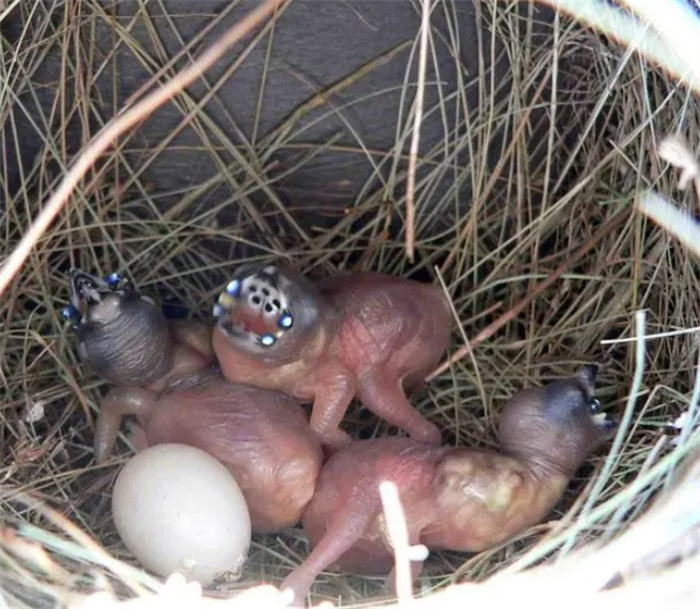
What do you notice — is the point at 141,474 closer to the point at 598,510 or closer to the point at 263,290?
the point at 263,290

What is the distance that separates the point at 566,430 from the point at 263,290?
1.57ft

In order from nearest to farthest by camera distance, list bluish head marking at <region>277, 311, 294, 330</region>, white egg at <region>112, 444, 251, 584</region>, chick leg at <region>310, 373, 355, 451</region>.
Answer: white egg at <region>112, 444, 251, 584</region> < bluish head marking at <region>277, 311, 294, 330</region> < chick leg at <region>310, 373, 355, 451</region>

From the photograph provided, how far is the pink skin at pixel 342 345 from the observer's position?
1673 mm

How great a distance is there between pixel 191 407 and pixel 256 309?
0.20 m

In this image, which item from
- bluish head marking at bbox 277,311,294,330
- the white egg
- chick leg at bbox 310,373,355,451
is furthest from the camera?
chick leg at bbox 310,373,355,451

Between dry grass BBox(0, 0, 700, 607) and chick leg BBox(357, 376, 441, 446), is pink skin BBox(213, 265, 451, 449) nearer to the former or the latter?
chick leg BBox(357, 376, 441, 446)

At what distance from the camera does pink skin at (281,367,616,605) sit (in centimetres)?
163

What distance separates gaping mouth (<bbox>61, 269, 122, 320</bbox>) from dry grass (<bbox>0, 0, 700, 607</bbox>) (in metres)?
0.16

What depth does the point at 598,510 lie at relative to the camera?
1.50 m

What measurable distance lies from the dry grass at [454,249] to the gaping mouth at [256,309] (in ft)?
1.07

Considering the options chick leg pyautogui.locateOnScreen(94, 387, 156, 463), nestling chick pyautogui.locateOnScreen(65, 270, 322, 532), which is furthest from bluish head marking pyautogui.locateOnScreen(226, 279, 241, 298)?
chick leg pyautogui.locateOnScreen(94, 387, 156, 463)

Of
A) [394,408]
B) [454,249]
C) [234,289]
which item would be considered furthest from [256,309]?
[454,249]

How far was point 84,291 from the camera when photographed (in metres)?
1.71

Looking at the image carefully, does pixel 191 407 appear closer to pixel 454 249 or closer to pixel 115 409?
pixel 115 409
